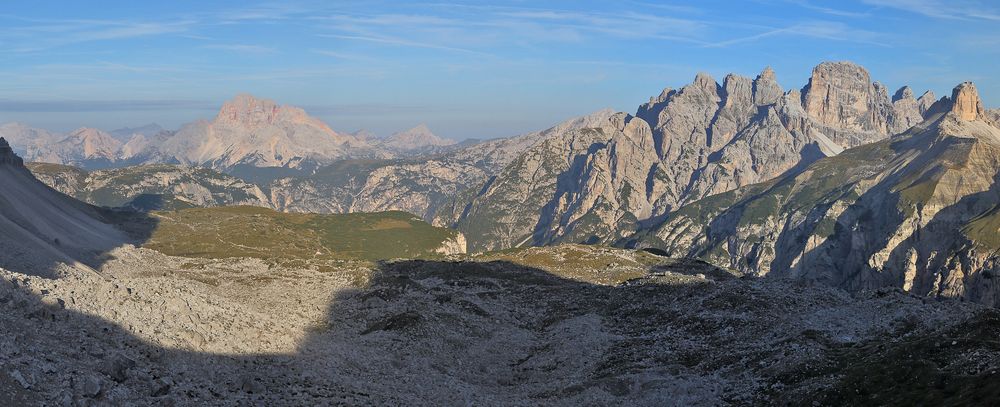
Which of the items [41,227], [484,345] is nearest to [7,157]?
[41,227]

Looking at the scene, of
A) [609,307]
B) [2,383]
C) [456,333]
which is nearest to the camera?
[2,383]

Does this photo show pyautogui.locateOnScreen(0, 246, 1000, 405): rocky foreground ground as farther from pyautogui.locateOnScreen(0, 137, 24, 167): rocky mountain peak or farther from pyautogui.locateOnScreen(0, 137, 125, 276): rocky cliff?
pyautogui.locateOnScreen(0, 137, 24, 167): rocky mountain peak

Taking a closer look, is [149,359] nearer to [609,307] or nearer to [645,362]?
[645,362]

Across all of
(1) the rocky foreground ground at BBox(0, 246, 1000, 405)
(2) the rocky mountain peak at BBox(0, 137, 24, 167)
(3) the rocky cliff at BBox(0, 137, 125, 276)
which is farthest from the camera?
Answer: (2) the rocky mountain peak at BBox(0, 137, 24, 167)

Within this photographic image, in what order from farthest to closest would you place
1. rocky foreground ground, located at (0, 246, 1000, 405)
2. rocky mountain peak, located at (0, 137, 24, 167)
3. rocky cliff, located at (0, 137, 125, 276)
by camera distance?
rocky mountain peak, located at (0, 137, 24, 167) < rocky cliff, located at (0, 137, 125, 276) < rocky foreground ground, located at (0, 246, 1000, 405)

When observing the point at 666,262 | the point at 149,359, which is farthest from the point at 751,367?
the point at 666,262

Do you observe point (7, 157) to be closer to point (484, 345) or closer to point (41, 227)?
point (41, 227)

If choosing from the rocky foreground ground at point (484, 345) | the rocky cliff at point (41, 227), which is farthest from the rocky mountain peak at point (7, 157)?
the rocky foreground ground at point (484, 345)

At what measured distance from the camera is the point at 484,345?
7262cm

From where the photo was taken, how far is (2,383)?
29.2 m

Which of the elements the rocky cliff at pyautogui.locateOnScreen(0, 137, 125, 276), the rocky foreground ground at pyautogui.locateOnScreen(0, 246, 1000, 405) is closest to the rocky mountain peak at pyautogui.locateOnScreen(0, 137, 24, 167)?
the rocky cliff at pyautogui.locateOnScreen(0, 137, 125, 276)

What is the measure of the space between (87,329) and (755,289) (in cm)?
6556

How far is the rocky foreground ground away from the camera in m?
36.2

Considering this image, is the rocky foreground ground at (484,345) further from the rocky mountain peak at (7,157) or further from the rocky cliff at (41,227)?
the rocky mountain peak at (7,157)
